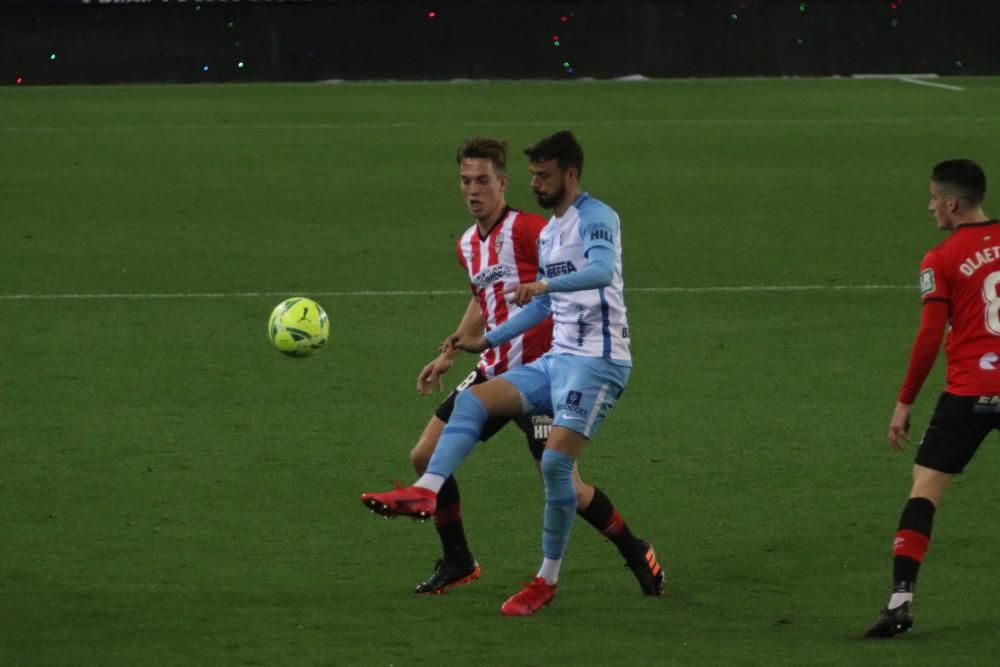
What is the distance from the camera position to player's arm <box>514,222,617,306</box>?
7160 millimetres

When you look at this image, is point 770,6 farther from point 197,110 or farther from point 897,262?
point 897,262

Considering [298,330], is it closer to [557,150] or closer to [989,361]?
[557,150]

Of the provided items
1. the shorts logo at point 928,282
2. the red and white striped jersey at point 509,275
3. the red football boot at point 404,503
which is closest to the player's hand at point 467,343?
the red and white striped jersey at point 509,275

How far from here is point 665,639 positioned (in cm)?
710

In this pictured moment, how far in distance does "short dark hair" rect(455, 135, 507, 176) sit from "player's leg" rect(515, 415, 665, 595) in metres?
1.12

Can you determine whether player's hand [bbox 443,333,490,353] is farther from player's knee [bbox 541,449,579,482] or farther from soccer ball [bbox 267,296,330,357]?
soccer ball [bbox 267,296,330,357]

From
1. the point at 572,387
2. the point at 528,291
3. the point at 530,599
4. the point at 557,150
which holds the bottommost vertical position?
the point at 530,599

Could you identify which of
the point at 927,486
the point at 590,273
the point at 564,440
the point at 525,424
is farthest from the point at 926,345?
the point at 525,424

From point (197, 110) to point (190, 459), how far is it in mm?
18498

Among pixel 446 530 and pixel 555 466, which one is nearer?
pixel 555 466

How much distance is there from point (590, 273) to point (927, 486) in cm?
157

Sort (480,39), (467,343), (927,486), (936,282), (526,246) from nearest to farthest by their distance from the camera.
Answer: (936,282)
(927,486)
(467,343)
(526,246)
(480,39)

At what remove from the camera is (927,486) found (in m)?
7.11

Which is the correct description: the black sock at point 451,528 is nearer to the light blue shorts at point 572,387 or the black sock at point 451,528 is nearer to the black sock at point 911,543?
the light blue shorts at point 572,387
